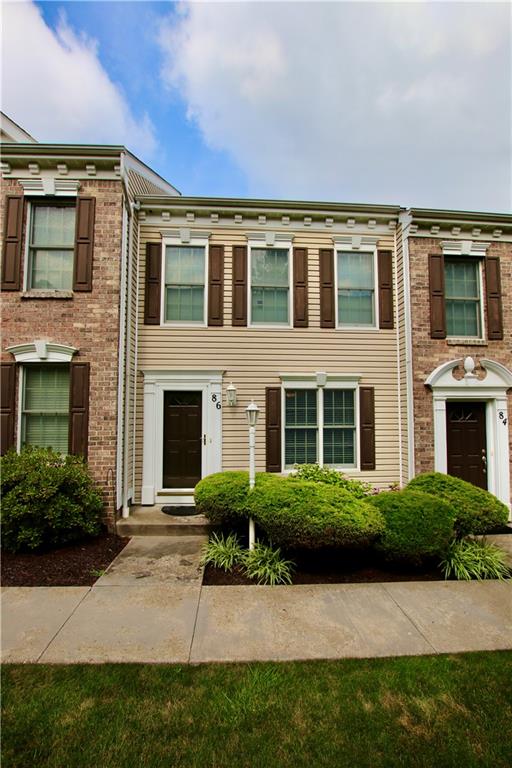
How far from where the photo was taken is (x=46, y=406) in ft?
20.2

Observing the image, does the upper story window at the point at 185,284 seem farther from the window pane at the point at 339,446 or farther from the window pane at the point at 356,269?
the window pane at the point at 339,446

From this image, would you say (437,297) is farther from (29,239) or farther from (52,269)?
(29,239)

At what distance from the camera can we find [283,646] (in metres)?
3.13

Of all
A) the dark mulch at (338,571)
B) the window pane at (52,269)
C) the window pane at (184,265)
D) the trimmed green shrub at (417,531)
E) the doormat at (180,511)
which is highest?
the window pane at (184,265)

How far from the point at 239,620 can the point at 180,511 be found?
A: 122 inches

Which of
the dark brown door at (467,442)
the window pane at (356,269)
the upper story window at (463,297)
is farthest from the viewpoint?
the window pane at (356,269)

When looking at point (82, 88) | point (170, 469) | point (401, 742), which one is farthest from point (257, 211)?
point (401, 742)

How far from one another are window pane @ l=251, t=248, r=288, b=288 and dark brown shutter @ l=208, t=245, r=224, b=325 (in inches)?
25.6

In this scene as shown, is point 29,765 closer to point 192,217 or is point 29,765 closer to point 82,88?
point 192,217

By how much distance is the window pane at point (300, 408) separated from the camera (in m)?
7.20

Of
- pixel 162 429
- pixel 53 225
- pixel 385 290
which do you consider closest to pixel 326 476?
pixel 162 429

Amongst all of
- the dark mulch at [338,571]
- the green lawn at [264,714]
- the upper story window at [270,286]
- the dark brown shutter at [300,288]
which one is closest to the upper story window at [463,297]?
the dark brown shutter at [300,288]

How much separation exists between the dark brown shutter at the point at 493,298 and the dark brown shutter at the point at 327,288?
3.17 m

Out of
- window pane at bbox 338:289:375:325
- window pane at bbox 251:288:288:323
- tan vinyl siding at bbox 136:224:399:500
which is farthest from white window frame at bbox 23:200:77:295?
window pane at bbox 338:289:375:325
